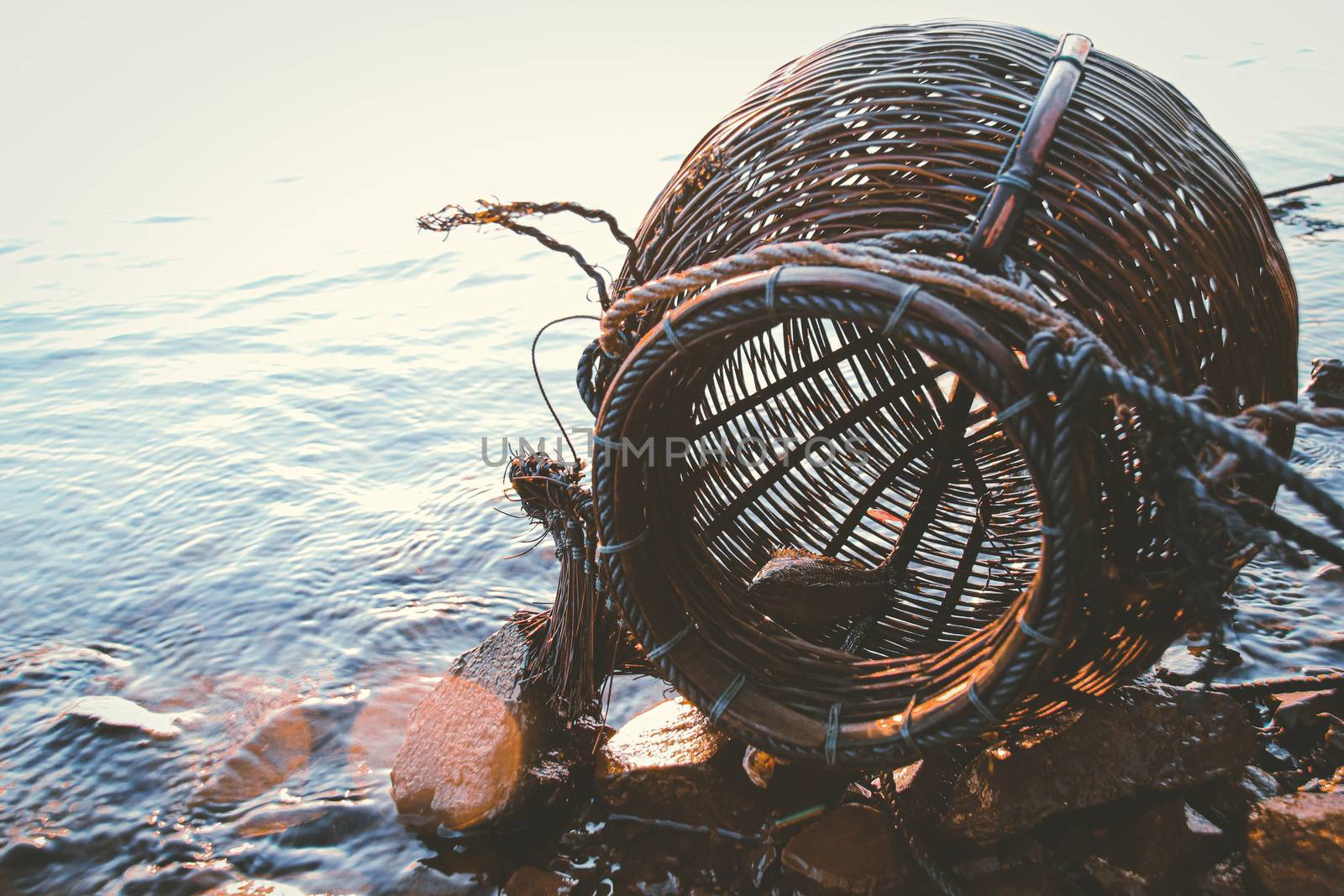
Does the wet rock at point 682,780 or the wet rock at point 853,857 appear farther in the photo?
the wet rock at point 682,780

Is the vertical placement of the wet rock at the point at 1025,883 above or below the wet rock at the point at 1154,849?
below

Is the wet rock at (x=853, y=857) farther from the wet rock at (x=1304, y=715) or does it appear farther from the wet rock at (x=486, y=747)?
the wet rock at (x=1304, y=715)

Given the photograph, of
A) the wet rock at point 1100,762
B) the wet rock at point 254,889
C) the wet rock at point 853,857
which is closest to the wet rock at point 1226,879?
the wet rock at point 1100,762

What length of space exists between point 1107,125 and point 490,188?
6.70m

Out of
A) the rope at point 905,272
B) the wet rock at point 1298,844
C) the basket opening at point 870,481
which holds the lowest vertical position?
the wet rock at point 1298,844

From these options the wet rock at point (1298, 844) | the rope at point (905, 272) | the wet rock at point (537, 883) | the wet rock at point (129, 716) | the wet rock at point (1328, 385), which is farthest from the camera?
the wet rock at point (1328, 385)

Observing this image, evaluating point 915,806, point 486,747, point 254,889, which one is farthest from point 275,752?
point 915,806

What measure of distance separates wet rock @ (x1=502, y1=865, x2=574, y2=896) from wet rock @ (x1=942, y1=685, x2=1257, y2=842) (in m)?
0.84

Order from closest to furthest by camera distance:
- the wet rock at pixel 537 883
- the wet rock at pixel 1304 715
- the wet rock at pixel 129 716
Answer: the wet rock at pixel 537 883 → the wet rock at pixel 1304 715 → the wet rock at pixel 129 716

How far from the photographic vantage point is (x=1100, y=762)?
1979mm

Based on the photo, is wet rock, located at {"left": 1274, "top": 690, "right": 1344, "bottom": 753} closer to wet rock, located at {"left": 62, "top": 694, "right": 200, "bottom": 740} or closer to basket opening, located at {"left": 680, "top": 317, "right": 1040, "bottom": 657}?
basket opening, located at {"left": 680, "top": 317, "right": 1040, "bottom": 657}

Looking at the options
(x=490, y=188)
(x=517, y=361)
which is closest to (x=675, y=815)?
(x=517, y=361)

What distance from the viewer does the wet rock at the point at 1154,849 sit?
72.9 inches

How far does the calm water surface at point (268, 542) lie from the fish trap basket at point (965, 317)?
36cm
